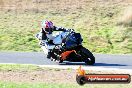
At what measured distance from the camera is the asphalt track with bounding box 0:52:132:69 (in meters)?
21.5

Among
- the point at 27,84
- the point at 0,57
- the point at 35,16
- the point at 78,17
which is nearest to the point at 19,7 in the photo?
the point at 35,16

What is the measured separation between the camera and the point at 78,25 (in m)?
31.6

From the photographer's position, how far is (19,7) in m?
35.2

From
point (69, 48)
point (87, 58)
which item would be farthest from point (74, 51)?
point (87, 58)

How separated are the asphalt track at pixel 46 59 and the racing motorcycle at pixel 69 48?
26 centimetres

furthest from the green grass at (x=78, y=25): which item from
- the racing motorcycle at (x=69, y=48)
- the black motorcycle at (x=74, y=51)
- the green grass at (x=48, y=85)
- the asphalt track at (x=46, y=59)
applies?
the green grass at (x=48, y=85)

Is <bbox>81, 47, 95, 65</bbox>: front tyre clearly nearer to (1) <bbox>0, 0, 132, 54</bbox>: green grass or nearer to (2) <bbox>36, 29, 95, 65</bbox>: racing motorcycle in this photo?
(2) <bbox>36, 29, 95, 65</bbox>: racing motorcycle

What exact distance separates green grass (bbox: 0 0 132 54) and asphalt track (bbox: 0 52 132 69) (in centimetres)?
233

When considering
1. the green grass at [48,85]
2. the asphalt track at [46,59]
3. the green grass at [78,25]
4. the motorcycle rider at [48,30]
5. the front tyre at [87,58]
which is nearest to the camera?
the green grass at [48,85]

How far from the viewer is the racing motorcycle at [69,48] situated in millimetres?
21422

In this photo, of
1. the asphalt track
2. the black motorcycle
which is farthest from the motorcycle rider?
the asphalt track

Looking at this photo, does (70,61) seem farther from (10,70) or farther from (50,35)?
(10,70)

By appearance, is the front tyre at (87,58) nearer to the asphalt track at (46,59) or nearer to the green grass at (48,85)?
the asphalt track at (46,59)

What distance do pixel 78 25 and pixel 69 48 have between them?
10.1m
